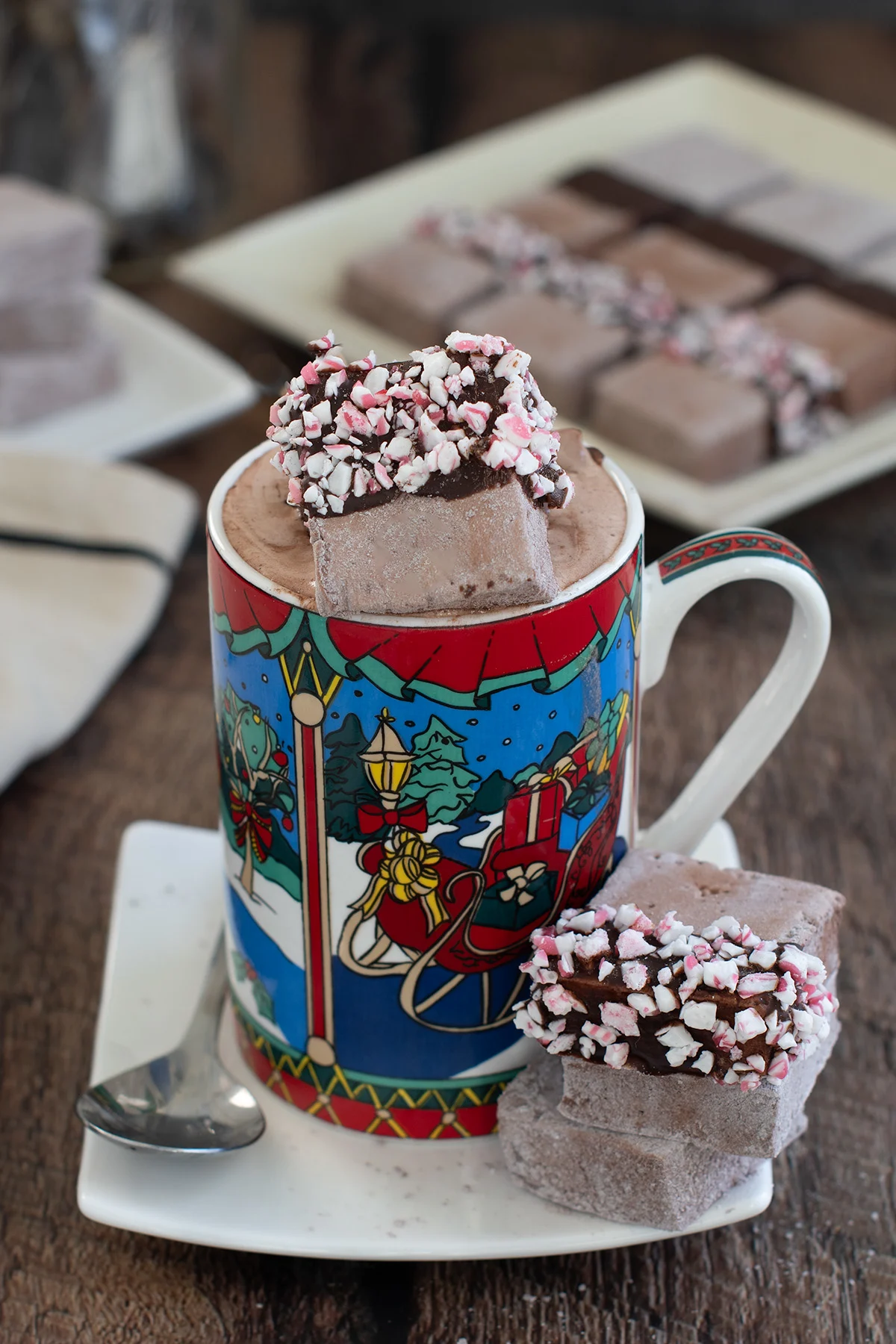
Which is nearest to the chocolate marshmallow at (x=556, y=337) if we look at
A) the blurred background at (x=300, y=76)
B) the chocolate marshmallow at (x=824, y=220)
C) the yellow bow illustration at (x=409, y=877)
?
the chocolate marshmallow at (x=824, y=220)

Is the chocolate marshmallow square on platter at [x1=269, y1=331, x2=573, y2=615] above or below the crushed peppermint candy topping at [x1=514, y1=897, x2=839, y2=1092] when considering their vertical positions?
above

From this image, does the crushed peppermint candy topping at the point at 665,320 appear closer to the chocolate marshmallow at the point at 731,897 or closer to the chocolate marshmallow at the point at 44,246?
the chocolate marshmallow at the point at 44,246

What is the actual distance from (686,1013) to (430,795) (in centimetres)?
13

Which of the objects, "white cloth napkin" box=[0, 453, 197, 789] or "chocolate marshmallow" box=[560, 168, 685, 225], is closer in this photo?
"white cloth napkin" box=[0, 453, 197, 789]

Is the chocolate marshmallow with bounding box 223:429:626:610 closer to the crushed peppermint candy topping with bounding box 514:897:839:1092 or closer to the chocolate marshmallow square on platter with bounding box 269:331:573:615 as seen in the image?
the chocolate marshmallow square on platter with bounding box 269:331:573:615

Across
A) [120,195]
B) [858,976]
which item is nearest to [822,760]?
[858,976]

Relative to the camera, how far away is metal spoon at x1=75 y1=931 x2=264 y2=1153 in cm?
68

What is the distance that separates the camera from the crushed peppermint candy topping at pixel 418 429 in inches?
22.5

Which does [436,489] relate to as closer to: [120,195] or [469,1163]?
[469,1163]

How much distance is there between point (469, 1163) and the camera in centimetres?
70

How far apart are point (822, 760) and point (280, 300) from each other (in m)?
0.69

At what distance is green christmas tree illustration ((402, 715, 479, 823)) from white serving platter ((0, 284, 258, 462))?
0.69 m

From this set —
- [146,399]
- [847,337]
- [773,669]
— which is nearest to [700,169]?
[847,337]

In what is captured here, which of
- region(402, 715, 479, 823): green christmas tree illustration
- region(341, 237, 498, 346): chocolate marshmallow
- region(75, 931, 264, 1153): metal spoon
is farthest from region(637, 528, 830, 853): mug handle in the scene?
region(341, 237, 498, 346): chocolate marshmallow
